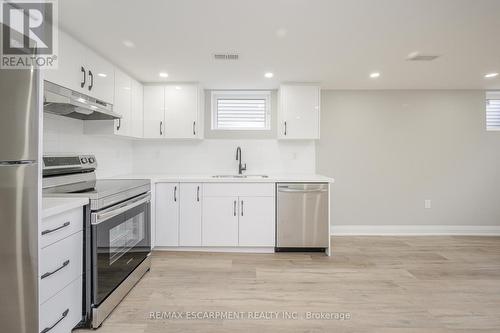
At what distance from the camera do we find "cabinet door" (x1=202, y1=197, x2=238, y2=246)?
3.30 metres

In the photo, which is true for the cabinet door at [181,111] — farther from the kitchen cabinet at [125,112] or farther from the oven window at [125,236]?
the oven window at [125,236]

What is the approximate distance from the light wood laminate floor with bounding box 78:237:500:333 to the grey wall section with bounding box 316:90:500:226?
2.57 ft

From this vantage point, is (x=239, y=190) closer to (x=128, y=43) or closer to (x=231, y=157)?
(x=231, y=157)

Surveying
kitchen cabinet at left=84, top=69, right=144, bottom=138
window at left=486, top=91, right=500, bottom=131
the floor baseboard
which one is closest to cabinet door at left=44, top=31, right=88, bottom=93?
kitchen cabinet at left=84, top=69, right=144, bottom=138

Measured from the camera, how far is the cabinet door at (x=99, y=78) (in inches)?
98.0

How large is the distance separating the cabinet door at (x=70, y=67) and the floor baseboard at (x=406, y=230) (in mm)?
3742

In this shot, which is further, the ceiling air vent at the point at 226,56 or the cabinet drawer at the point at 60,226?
the ceiling air vent at the point at 226,56

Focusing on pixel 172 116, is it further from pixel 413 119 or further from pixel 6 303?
pixel 413 119

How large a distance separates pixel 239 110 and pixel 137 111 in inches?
57.9

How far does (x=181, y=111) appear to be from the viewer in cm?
365

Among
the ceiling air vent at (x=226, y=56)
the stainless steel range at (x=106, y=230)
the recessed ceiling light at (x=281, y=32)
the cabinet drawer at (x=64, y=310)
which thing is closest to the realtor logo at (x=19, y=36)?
the stainless steel range at (x=106, y=230)

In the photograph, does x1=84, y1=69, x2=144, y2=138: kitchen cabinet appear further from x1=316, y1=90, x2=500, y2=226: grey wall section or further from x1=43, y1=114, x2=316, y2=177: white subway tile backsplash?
x1=316, y1=90, x2=500, y2=226: grey wall section

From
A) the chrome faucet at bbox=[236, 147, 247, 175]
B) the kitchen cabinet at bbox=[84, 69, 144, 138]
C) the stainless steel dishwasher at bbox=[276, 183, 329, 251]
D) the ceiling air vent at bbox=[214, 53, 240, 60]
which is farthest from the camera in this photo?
the chrome faucet at bbox=[236, 147, 247, 175]

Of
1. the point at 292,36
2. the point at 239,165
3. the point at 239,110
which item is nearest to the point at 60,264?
the point at 292,36
